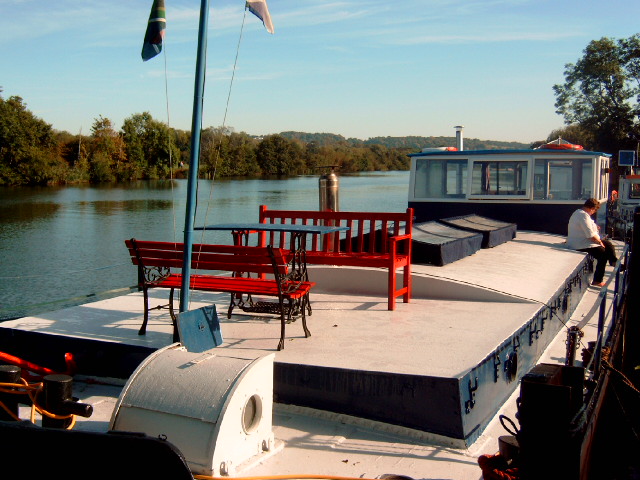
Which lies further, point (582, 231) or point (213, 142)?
point (213, 142)

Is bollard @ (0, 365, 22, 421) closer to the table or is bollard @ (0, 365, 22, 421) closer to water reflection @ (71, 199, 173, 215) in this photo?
the table

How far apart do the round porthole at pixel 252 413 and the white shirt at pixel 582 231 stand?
23.2 ft

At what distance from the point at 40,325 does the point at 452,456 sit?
12.1ft

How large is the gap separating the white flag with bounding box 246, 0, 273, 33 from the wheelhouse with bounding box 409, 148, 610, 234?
6.85 m

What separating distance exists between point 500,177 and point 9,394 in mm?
9106

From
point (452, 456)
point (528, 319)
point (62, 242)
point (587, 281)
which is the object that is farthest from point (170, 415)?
point (62, 242)

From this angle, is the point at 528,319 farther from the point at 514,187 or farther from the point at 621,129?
the point at 621,129

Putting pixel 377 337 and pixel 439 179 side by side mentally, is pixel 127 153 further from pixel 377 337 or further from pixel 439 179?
pixel 377 337

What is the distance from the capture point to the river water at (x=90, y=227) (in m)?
16.5

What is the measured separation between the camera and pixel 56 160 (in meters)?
63.2

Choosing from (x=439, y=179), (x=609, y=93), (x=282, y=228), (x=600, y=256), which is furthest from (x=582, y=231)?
(x=609, y=93)

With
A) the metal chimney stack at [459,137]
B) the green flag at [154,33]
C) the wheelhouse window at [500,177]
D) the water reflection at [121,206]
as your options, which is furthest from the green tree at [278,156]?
the green flag at [154,33]

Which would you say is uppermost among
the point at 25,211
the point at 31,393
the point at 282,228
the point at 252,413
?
the point at 282,228

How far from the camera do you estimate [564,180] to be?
470 inches
